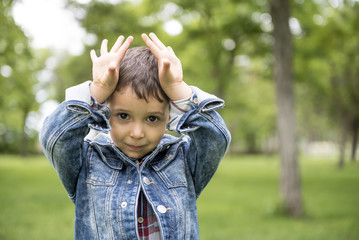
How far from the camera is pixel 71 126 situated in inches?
64.3

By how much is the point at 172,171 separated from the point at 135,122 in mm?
302

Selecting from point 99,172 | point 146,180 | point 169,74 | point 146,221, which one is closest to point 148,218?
point 146,221

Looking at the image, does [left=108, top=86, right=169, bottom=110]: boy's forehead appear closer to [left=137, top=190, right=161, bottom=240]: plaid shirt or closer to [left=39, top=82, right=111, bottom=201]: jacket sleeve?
[left=39, top=82, right=111, bottom=201]: jacket sleeve

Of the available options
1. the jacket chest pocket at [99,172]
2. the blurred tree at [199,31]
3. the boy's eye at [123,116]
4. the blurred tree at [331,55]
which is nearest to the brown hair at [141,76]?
the boy's eye at [123,116]

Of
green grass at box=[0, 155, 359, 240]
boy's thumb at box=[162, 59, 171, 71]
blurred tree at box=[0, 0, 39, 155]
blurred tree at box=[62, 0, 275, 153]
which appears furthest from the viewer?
blurred tree at box=[62, 0, 275, 153]

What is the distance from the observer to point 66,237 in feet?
20.4

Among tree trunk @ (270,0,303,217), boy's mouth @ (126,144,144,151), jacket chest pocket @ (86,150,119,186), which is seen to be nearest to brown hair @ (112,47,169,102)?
boy's mouth @ (126,144,144,151)

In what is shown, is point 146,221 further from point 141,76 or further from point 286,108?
point 286,108

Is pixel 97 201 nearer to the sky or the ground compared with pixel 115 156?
nearer to the ground

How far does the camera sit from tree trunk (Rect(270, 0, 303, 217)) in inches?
314

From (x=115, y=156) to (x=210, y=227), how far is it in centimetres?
579

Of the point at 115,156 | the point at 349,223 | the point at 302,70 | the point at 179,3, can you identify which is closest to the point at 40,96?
the point at 179,3

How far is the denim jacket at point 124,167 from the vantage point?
1664 millimetres

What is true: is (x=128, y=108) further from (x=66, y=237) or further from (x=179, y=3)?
(x=179, y=3)
